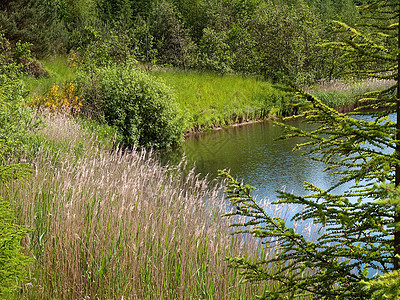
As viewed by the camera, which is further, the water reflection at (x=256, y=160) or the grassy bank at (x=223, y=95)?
the grassy bank at (x=223, y=95)

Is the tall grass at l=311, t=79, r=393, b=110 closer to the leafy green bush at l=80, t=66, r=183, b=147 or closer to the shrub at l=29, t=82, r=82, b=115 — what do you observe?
the leafy green bush at l=80, t=66, r=183, b=147

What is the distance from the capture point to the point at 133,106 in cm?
1346

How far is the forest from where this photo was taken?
1.83m

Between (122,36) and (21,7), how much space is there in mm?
5992

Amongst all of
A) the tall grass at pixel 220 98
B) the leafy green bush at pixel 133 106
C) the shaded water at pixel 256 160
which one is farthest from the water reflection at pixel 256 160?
the tall grass at pixel 220 98

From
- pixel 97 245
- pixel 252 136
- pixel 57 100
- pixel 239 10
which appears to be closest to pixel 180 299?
pixel 97 245

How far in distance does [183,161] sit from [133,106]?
2.73 metres

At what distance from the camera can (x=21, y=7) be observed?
20594 mm

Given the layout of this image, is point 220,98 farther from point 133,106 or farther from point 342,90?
point 133,106

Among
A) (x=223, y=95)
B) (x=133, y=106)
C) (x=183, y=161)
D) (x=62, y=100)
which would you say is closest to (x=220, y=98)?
(x=223, y=95)

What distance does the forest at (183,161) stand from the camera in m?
1.83

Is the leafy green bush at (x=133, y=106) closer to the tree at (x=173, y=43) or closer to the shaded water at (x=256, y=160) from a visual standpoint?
the shaded water at (x=256, y=160)

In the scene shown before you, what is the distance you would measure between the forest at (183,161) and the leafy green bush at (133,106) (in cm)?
5

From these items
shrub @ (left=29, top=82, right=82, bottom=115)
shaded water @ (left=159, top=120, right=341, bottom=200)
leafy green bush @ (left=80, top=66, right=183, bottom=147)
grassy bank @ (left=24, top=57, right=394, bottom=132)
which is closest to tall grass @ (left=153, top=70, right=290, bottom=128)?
grassy bank @ (left=24, top=57, right=394, bottom=132)
